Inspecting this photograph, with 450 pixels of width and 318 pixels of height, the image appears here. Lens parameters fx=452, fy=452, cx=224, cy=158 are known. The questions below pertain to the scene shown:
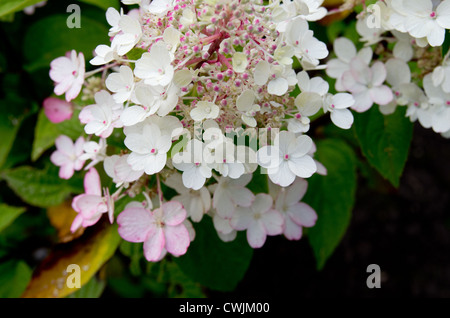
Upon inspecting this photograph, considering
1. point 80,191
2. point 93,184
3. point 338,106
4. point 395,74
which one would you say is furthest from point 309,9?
point 80,191

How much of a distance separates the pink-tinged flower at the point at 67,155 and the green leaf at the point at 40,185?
0.58ft

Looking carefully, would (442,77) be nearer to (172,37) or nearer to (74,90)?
(172,37)

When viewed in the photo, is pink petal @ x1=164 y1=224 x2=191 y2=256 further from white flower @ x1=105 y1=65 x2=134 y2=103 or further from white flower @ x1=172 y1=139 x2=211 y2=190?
white flower @ x1=105 y1=65 x2=134 y2=103

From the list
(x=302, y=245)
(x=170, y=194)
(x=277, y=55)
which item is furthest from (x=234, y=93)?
(x=302, y=245)

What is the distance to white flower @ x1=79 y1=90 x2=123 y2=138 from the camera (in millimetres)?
733

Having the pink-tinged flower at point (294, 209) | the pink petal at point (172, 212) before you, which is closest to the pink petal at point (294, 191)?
the pink-tinged flower at point (294, 209)

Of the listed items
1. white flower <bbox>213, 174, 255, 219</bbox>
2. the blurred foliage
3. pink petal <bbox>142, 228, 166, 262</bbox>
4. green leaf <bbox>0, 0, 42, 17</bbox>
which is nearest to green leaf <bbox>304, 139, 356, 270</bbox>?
the blurred foliage

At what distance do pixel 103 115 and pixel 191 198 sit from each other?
0.69 ft

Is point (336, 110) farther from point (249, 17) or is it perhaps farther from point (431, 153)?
point (431, 153)

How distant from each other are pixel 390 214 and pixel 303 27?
1.26 metres

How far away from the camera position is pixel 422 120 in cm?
88

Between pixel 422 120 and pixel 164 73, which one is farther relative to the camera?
pixel 422 120

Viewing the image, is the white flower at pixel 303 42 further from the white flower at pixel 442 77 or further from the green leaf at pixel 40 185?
the green leaf at pixel 40 185

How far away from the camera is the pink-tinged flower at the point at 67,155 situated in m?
0.92
